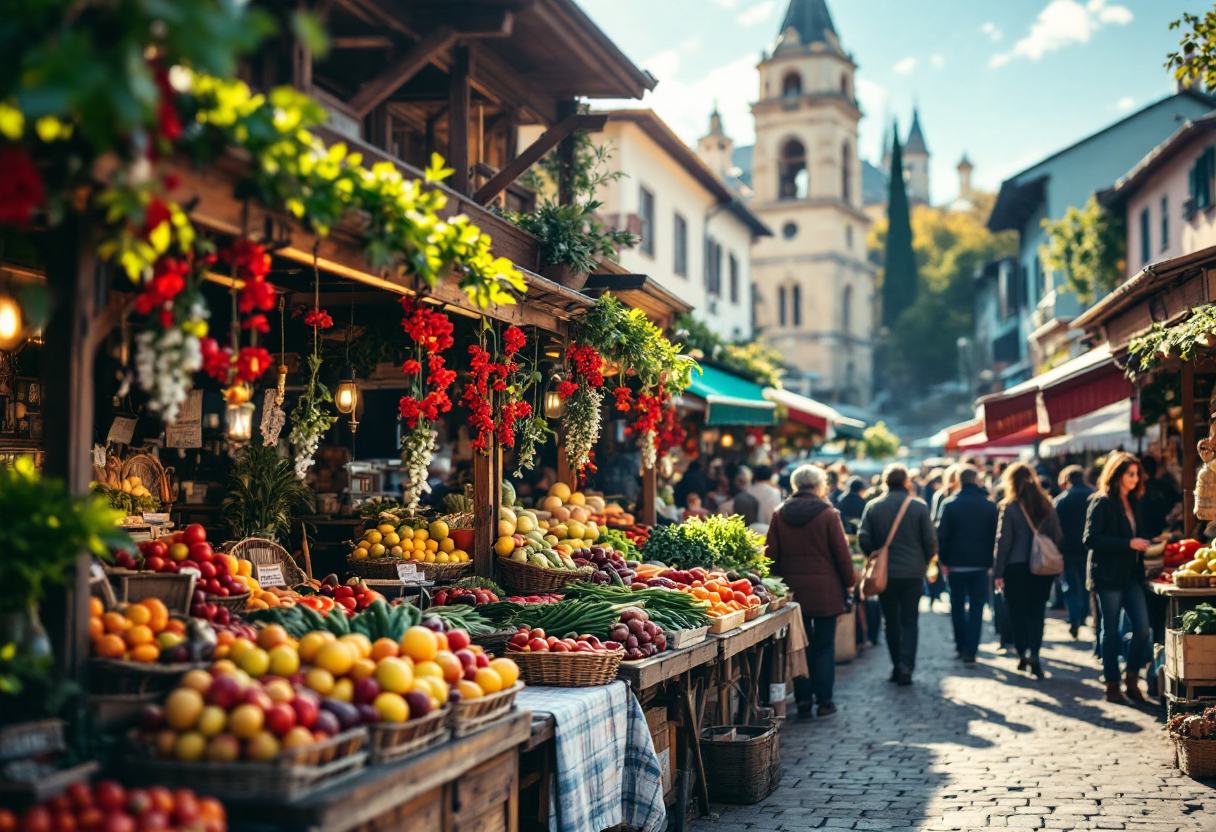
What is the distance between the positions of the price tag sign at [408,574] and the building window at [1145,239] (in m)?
21.8

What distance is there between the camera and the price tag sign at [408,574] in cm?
806

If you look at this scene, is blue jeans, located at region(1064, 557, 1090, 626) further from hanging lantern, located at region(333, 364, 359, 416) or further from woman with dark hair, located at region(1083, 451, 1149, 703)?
hanging lantern, located at region(333, 364, 359, 416)

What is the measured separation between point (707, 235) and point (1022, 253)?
14012 millimetres

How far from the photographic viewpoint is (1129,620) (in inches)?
413

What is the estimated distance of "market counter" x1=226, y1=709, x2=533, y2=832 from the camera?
3.70 meters

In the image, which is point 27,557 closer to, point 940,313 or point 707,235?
point 707,235

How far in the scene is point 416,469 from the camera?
7660 mm

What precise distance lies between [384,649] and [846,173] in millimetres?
57899

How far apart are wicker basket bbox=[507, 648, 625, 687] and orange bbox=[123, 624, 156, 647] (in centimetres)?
219

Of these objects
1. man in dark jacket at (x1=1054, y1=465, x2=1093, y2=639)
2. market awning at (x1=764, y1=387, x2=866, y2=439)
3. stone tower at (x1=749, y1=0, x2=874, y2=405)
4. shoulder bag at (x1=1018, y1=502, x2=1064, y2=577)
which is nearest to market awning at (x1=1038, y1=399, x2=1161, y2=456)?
market awning at (x1=764, y1=387, x2=866, y2=439)

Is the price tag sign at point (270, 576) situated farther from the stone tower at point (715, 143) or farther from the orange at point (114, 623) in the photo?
the stone tower at point (715, 143)

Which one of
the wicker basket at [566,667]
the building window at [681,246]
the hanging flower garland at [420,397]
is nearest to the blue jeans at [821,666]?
the hanging flower garland at [420,397]

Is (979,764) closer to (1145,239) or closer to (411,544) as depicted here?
(411,544)

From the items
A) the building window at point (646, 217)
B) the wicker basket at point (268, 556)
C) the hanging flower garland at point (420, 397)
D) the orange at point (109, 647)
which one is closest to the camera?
the orange at point (109, 647)
